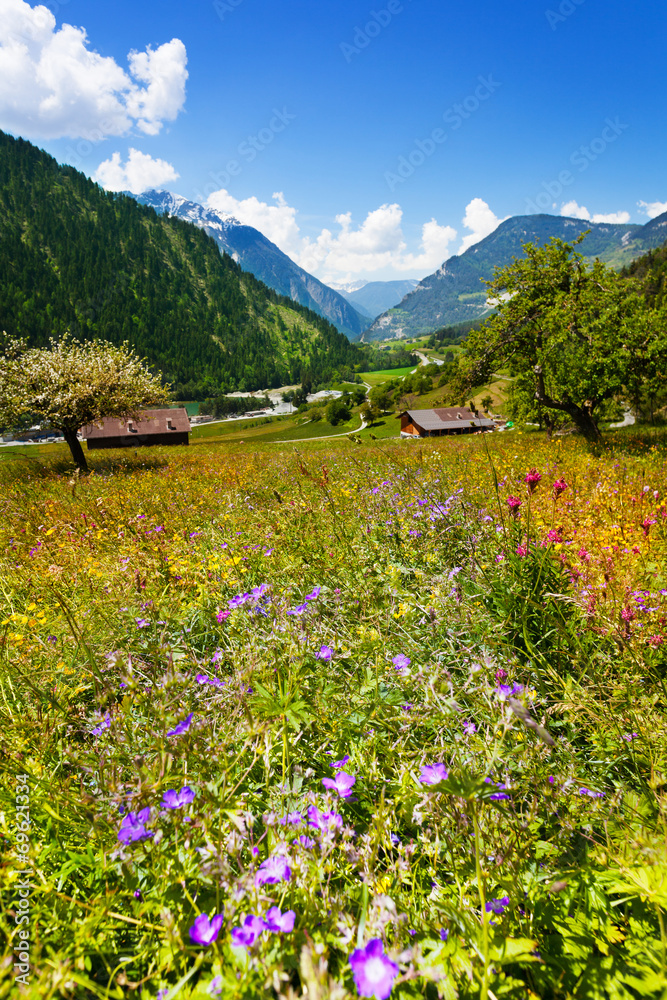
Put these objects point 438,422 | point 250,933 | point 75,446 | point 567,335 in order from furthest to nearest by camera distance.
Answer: point 438,422, point 75,446, point 567,335, point 250,933

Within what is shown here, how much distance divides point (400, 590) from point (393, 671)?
2.90 feet

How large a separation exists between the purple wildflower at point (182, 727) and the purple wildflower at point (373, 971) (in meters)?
1.20

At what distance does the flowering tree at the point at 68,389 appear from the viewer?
63.4 feet

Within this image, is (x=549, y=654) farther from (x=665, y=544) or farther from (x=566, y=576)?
(x=665, y=544)

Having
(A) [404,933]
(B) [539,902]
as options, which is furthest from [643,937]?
(A) [404,933]

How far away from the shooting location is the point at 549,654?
9.91 ft

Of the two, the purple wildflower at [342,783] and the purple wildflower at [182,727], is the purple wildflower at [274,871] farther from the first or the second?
the purple wildflower at [182,727]

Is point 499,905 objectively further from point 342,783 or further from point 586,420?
point 586,420

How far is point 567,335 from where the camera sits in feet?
52.9

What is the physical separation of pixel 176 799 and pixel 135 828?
0.52ft

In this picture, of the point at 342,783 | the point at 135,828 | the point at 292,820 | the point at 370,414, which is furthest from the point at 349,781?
the point at 370,414

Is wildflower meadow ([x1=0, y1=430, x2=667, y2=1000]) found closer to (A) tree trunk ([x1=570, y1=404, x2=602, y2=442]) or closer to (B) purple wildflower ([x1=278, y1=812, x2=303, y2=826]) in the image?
(B) purple wildflower ([x1=278, y1=812, x2=303, y2=826])

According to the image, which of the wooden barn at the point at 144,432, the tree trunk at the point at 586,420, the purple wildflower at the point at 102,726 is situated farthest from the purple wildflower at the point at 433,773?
the wooden barn at the point at 144,432

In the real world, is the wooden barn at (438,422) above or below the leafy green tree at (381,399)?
below
